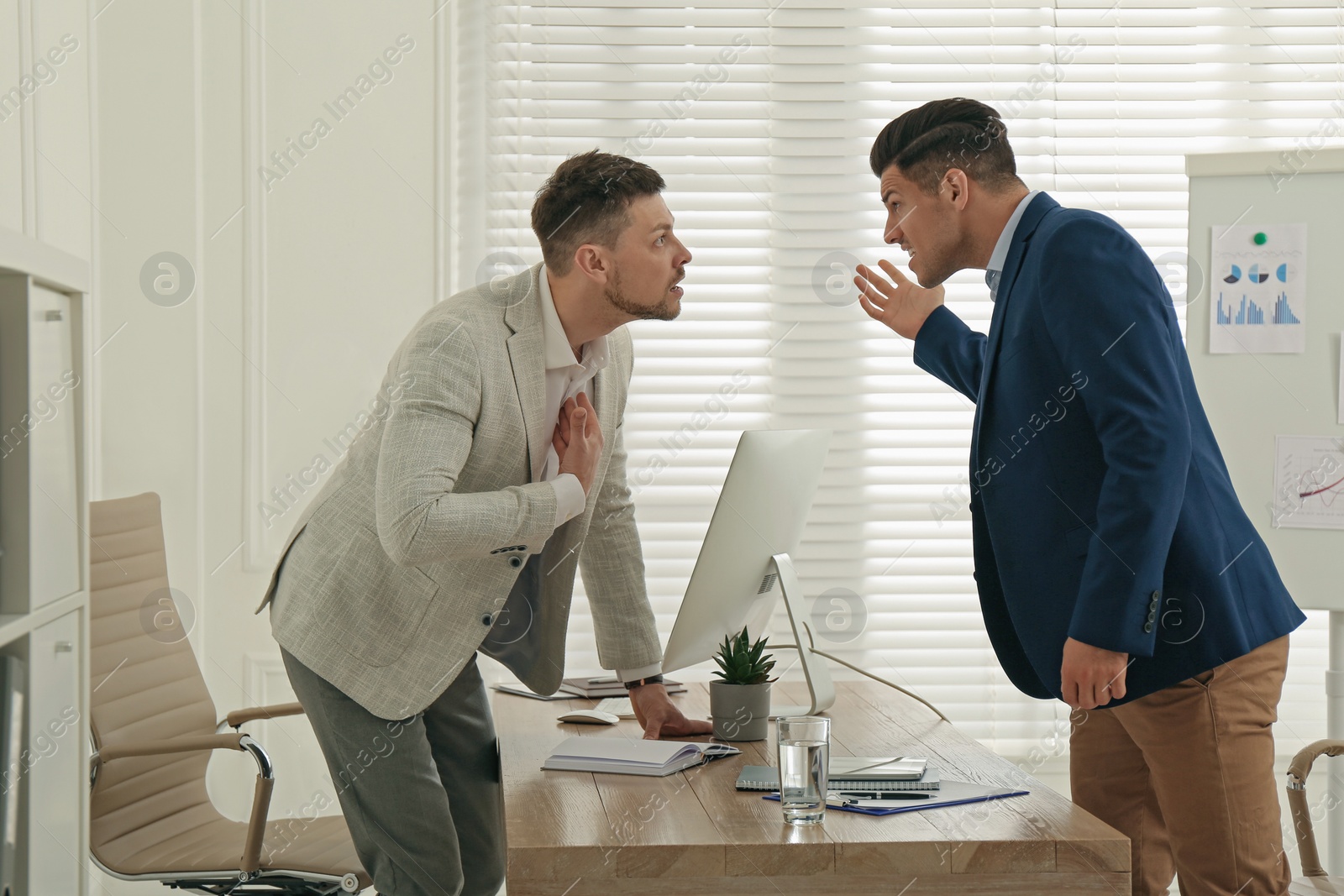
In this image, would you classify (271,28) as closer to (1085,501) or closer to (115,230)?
(115,230)

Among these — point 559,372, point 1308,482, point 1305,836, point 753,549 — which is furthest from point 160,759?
point 1308,482

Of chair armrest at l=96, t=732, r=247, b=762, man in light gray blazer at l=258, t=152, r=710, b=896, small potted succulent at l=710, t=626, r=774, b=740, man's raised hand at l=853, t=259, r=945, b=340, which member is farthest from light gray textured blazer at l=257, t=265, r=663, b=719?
man's raised hand at l=853, t=259, r=945, b=340

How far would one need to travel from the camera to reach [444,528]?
1614mm

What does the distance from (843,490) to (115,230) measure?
2161mm

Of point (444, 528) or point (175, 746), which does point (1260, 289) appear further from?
point (175, 746)

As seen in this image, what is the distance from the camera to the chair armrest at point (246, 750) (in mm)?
2107

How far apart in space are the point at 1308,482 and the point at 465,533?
211 centimetres

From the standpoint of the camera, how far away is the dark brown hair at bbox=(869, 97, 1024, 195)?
1.90 m

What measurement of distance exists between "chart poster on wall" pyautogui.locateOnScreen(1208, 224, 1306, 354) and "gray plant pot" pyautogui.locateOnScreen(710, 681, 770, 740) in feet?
5.35

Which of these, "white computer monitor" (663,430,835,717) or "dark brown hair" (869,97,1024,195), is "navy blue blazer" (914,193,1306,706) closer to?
"dark brown hair" (869,97,1024,195)

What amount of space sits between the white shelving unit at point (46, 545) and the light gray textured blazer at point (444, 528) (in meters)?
0.35

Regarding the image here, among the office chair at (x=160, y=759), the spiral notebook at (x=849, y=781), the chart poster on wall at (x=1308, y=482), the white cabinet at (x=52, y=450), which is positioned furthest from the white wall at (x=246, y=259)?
the chart poster on wall at (x=1308, y=482)

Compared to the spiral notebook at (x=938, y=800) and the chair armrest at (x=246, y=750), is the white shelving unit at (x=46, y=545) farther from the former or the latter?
the spiral notebook at (x=938, y=800)

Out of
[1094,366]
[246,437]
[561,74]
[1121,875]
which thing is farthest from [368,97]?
[1121,875]
